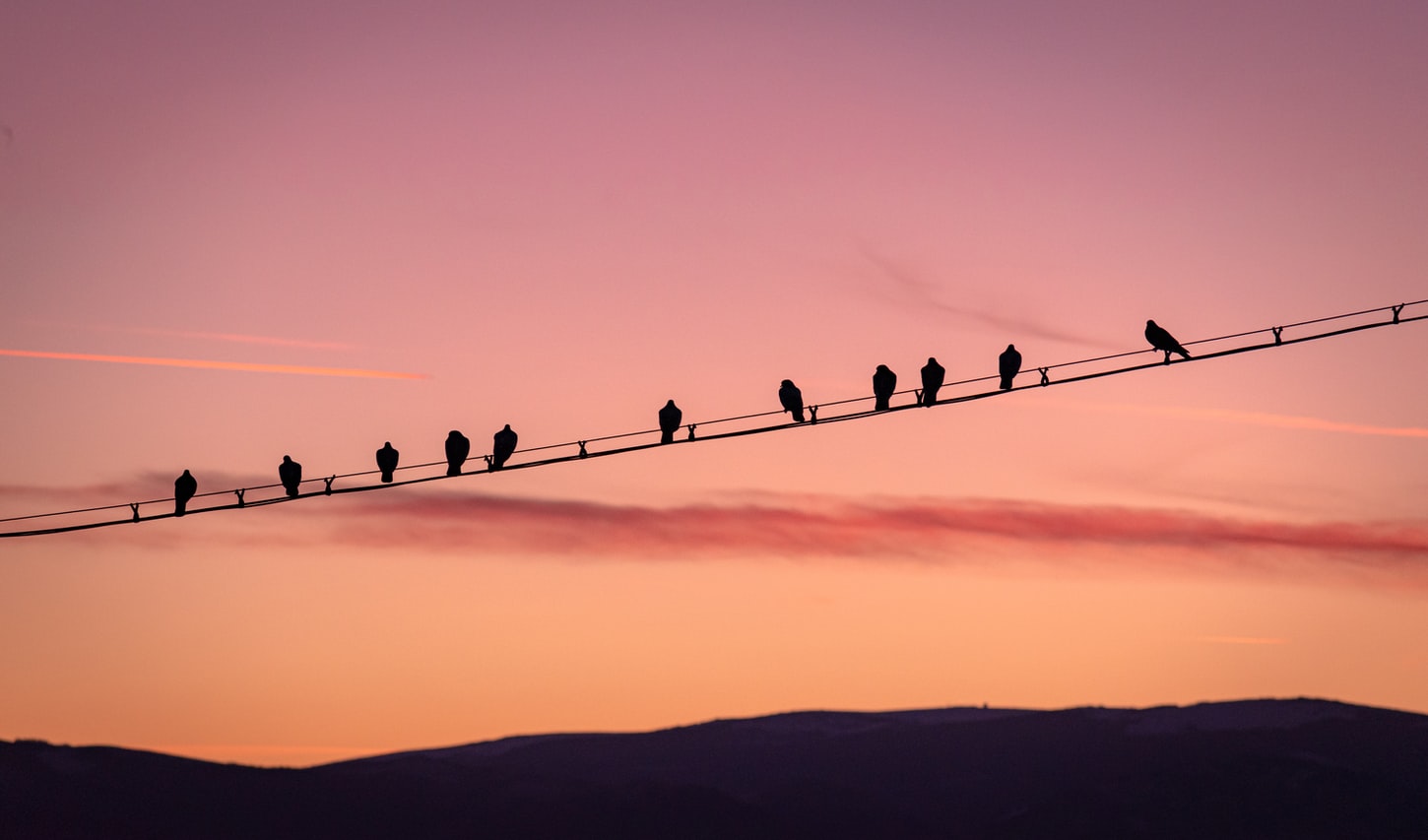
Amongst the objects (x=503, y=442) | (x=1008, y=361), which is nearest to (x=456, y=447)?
(x=503, y=442)

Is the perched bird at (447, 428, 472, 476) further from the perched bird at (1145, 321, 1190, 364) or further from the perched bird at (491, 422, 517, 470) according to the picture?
the perched bird at (1145, 321, 1190, 364)

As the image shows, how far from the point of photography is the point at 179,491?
3559 cm

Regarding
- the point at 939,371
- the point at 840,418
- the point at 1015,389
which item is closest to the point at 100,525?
the point at 840,418

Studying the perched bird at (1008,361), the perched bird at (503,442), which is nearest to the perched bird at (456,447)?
the perched bird at (503,442)

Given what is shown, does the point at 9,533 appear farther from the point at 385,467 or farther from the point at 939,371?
the point at 939,371

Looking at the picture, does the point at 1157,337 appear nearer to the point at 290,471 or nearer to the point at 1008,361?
the point at 1008,361

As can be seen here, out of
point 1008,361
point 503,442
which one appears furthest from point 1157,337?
point 503,442

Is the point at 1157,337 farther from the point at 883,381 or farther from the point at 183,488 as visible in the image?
the point at 183,488

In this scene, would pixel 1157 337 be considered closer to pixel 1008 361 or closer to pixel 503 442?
pixel 1008 361

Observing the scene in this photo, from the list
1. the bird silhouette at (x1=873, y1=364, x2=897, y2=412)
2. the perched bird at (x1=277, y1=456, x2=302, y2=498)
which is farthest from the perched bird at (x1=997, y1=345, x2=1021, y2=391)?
the perched bird at (x1=277, y1=456, x2=302, y2=498)

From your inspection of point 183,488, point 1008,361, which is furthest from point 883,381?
point 183,488

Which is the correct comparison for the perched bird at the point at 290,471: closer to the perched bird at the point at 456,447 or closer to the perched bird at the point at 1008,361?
the perched bird at the point at 456,447

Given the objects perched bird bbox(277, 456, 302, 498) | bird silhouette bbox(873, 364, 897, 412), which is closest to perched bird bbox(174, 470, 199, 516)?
perched bird bbox(277, 456, 302, 498)

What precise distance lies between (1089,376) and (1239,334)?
87.5 inches
